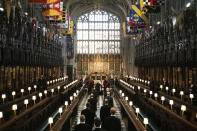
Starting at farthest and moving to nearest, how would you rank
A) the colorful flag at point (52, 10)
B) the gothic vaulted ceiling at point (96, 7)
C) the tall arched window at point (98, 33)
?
the tall arched window at point (98, 33), the gothic vaulted ceiling at point (96, 7), the colorful flag at point (52, 10)

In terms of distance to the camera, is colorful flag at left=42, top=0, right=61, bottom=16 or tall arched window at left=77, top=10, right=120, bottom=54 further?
tall arched window at left=77, top=10, right=120, bottom=54

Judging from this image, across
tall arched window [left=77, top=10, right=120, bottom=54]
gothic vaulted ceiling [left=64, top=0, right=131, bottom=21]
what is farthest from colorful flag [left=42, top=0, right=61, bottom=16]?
tall arched window [left=77, top=10, right=120, bottom=54]

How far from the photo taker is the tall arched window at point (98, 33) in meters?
46.7

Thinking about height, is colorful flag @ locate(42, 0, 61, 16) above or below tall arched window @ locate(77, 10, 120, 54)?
below

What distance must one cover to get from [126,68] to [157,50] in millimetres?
22455

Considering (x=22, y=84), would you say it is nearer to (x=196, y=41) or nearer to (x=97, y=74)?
(x=196, y=41)

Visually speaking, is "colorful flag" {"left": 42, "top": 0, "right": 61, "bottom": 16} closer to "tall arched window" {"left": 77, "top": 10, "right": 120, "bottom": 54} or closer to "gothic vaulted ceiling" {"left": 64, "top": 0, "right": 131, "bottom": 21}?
"gothic vaulted ceiling" {"left": 64, "top": 0, "right": 131, "bottom": 21}

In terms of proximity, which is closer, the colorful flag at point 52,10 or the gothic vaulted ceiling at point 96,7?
the colorful flag at point 52,10

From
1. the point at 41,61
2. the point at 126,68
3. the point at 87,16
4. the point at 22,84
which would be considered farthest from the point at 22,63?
the point at 87,16

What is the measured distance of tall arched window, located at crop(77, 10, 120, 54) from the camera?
153 feet

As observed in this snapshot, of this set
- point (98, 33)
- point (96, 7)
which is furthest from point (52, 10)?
point (98, 33)

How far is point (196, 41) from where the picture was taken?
12531 mm

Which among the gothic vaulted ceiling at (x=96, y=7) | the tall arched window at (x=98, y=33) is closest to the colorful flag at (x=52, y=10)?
the gothic vaulted ceiling at (x=96, y=7)

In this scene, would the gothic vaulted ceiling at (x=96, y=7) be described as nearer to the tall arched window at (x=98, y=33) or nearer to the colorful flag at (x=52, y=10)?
the tall arched window at (x=98, y=33)
